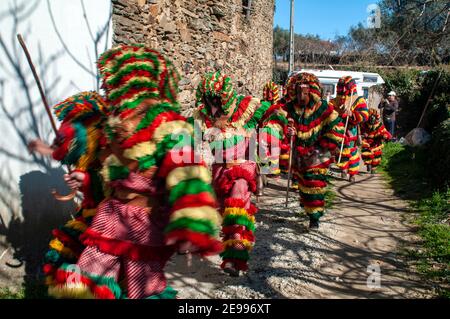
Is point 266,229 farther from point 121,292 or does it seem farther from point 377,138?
point 377,138

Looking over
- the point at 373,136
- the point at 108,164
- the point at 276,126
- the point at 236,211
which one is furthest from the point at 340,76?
the point at 108,164

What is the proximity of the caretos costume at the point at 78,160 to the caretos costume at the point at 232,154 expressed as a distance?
159 centimetres

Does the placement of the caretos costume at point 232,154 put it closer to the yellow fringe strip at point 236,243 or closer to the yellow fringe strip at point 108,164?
the yellow fringe strip at point 236,243

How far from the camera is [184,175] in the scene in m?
2.50

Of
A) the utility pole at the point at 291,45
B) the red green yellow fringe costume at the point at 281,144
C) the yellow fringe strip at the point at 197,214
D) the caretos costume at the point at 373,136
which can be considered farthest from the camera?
the utility pole at the point at 291,45

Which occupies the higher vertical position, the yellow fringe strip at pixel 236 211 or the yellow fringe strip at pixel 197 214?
the yellow fringe strip at pixel 197 214

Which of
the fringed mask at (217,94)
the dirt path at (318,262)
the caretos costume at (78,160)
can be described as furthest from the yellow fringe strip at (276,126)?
the caretos costume at (78,160)

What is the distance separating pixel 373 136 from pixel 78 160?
8475 mm

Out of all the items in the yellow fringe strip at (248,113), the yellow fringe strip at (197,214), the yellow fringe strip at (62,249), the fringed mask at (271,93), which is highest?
the fringed mask at (271,93)

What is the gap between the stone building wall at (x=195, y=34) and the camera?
5598 millimetres

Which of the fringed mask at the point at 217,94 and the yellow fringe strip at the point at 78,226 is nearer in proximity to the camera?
the yellow fringe strip at the point at 78,226

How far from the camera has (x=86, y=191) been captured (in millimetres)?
2973

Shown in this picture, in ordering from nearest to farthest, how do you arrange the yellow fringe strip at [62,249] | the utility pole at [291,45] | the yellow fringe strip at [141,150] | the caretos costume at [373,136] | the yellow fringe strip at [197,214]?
1. the yellow fringe strip at [197,214]
2. the yellow fringe strip at [141,150]
3. the yellow fringe strip at [62,249]
4. the caretos costume at [373,136]
5. the utility pole at [291,45]

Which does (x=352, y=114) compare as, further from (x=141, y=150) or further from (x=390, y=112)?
(x=390, y=112)
